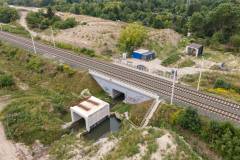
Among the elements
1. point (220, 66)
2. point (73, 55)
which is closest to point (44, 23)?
point (73, 55)

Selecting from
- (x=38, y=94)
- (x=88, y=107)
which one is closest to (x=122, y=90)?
(x=88, y=107)

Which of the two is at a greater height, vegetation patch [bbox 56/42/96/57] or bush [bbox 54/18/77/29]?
bush [bbox 54/18/77/29]

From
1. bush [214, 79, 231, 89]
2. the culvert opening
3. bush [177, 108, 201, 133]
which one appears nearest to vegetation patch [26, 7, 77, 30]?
the culvert opening

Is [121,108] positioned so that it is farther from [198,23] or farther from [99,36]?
[198,23]

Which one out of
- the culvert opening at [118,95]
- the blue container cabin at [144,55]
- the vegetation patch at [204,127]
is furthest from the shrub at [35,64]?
the vegetation patch at [204,127]

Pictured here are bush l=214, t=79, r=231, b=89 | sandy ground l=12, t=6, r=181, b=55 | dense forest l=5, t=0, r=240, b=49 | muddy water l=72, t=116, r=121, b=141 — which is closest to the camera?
muddy water l=72, t=116, r=121, b=141

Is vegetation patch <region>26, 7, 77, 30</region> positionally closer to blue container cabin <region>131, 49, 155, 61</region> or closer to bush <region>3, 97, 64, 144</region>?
blue container cabin <region>131, 49, 155, 61</region>
